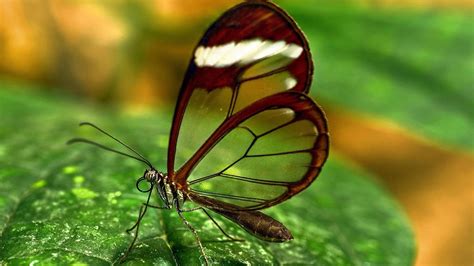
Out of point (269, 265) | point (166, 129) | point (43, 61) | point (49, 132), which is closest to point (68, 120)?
point (49, 132)

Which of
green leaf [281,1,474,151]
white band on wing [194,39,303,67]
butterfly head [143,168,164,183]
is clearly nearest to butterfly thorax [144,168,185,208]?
butterfly head [143,168,164,183]

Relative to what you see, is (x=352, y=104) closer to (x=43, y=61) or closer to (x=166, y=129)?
(x=166, y=129)

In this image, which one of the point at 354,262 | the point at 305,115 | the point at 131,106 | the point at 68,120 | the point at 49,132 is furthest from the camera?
the point at 131,106

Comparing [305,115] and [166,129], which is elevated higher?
[166,129]

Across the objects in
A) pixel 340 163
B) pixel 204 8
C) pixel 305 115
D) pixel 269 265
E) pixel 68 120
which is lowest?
pixel 269 265

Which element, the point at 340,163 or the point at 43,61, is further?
the point at 43,61

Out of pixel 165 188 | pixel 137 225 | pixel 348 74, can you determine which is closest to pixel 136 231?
pixel 137 225

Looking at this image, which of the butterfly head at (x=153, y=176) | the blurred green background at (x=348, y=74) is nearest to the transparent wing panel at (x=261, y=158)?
the butterfly head at (x=153, y=176)

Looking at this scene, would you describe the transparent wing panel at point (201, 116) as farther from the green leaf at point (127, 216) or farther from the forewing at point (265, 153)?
the green leaf at point (127, 216)
